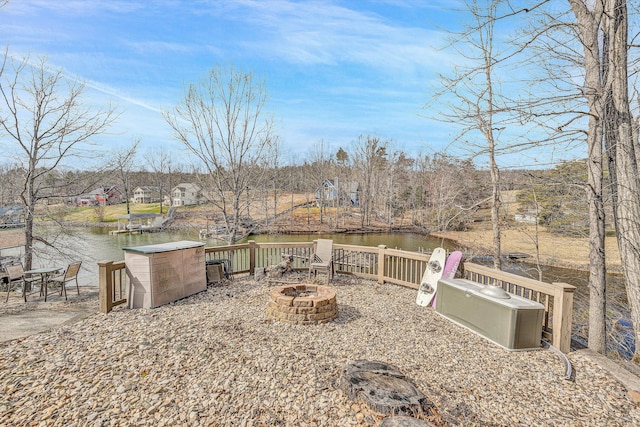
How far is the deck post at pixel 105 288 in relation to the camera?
5188 millimetres

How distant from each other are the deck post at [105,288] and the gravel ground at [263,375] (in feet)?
0.77

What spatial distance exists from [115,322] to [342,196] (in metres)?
32.4

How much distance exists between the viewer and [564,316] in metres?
4.15

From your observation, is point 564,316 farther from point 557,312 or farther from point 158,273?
point 158,273

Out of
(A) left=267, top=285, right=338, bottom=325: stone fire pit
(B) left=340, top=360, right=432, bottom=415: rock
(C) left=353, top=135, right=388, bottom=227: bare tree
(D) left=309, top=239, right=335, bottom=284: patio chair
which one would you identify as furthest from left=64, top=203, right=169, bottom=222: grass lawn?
(B) left=340, top=360, right=432, bottom=415: rock

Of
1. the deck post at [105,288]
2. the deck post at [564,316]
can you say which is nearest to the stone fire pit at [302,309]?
the deck post at [105,288]

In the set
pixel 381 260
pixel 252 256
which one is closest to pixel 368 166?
pixel 381 260

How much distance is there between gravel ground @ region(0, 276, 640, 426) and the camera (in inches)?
106

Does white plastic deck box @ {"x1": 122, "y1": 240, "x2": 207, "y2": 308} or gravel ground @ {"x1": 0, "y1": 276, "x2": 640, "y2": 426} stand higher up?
white plastic deck box @ {"x1": 122, "y1": 240, "x2": 207, "y2": 308}

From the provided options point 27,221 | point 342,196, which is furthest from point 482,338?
point 342,196

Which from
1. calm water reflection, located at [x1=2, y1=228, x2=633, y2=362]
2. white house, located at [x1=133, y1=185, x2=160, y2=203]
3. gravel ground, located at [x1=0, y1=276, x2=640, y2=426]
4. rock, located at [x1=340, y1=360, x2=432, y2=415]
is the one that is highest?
white house, located at [x1=133, y1=185, x2=160, y2=203]

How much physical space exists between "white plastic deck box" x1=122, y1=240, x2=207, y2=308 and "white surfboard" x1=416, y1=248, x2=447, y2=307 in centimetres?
476

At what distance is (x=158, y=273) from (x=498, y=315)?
5.67 meters

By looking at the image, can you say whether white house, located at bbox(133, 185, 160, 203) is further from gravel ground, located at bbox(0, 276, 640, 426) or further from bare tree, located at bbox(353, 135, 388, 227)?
gravel ground, located at bbox(0, 276, 640, 426)
